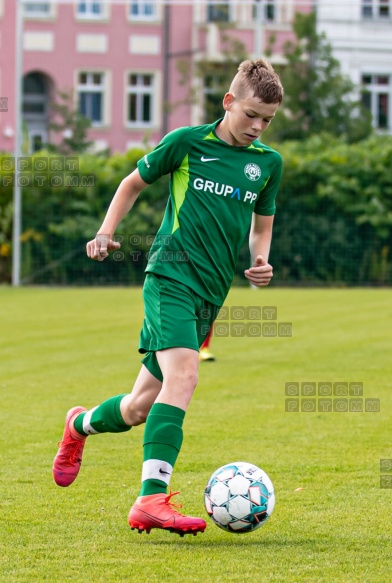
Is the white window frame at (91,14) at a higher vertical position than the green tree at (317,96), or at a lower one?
higher

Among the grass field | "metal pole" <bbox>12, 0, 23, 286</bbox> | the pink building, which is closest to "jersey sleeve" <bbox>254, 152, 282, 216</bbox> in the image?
the grass field

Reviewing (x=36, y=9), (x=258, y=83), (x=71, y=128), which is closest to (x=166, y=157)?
(x=258, y=83)

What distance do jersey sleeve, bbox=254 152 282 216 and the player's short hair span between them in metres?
0.41

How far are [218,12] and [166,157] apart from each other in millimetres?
36077

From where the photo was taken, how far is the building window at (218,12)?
37.8 metres

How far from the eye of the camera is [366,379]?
10766 millimetres

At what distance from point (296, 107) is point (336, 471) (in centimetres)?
2743

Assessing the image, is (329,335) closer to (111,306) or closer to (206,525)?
(111,306)

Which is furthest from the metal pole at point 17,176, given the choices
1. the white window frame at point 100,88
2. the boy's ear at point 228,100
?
the boy's ear at point 228,100

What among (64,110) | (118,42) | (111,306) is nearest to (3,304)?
(111,306)

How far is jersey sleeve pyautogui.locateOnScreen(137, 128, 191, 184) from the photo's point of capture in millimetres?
5246

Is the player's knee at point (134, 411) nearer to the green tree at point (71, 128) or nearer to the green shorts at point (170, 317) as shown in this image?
the green shorts at point (170, 317)

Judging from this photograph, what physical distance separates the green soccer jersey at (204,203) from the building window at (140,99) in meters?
37.8

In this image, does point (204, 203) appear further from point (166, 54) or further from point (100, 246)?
point (166, 54)
